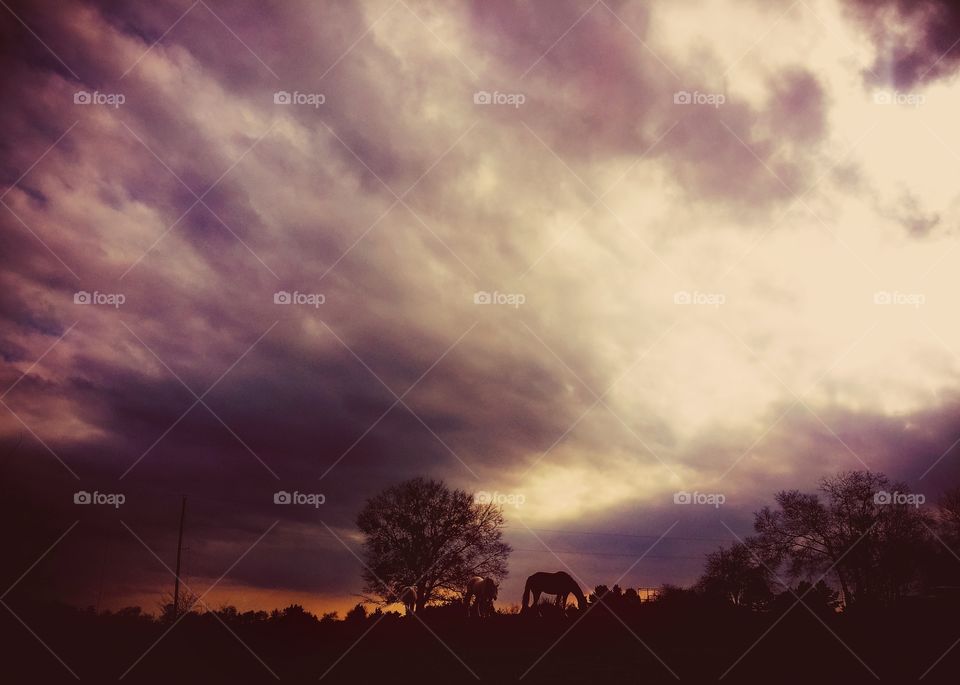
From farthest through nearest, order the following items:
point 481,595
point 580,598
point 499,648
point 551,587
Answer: point 481,595 < point 551,587 < point 580,598 < point 499,648

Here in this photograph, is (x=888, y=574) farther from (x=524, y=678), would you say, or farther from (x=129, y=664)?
(x=129, y=664)

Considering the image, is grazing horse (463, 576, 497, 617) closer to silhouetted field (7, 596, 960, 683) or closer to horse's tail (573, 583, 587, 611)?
horse's tail (573, 583, 587, 611)

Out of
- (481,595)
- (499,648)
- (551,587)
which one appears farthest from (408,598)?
(499,648)

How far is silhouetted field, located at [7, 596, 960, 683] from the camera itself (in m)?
18.1

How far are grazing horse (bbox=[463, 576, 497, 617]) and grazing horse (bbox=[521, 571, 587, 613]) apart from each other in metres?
2.55

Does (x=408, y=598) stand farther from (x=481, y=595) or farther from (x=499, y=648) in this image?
(x=499, y=648)

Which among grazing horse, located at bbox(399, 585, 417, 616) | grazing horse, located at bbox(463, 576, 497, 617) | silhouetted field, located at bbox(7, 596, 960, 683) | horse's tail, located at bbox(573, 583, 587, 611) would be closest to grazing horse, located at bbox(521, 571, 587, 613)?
horse's tail, located at bbox(573, 583, 587, 611)

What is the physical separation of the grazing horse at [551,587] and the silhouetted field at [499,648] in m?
3.97

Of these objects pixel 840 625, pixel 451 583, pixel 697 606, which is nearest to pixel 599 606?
pixel 697 606

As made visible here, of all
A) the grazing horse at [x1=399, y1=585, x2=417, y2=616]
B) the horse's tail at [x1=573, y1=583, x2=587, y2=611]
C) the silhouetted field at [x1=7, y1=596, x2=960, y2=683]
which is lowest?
the silhouetted field at [x1=7, y1=596, x2=960, y2=683]

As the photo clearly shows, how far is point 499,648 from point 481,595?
38.3ft

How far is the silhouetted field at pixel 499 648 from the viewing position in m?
18.1

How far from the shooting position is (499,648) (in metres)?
20.8

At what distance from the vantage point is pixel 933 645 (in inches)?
855
